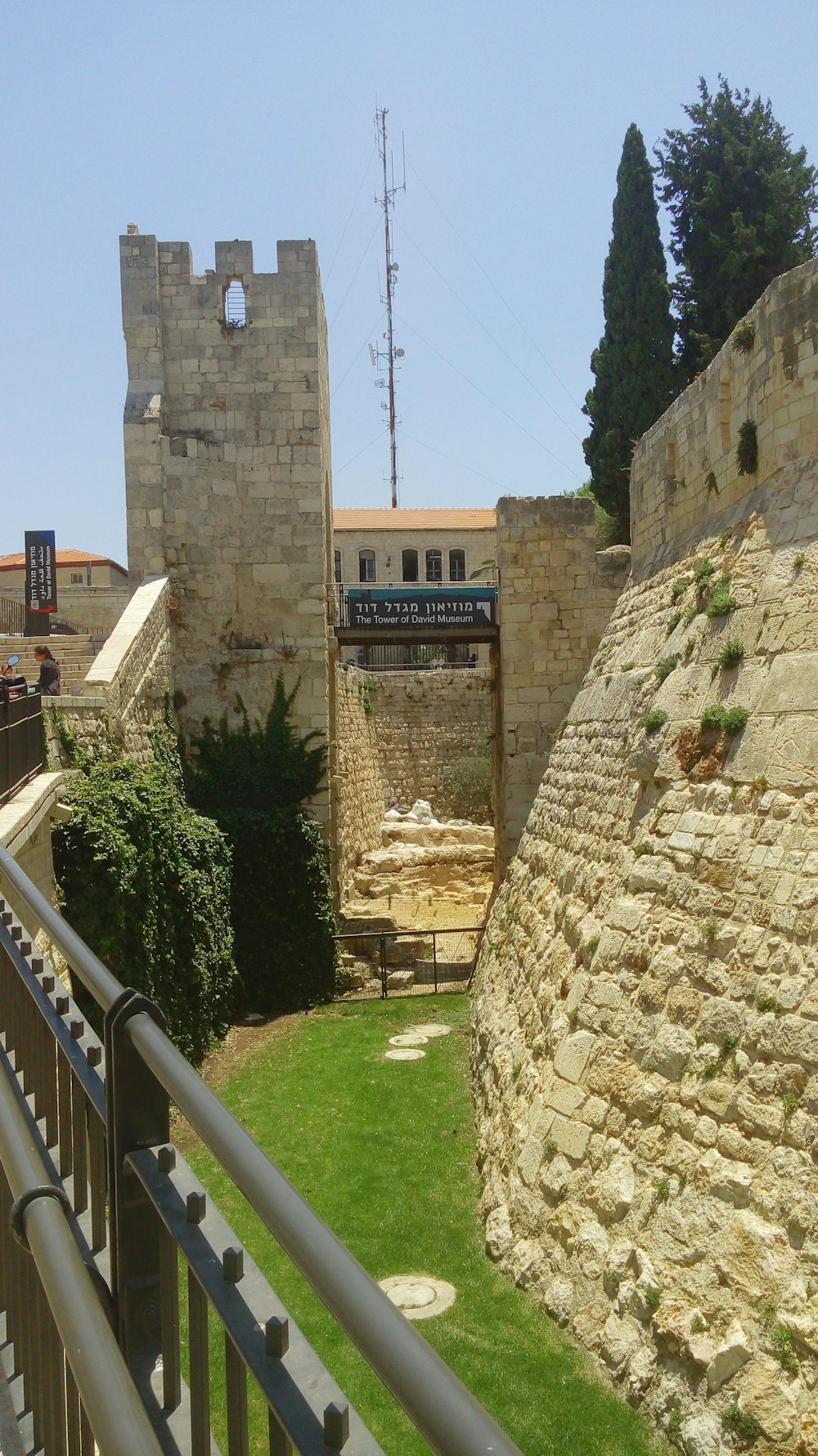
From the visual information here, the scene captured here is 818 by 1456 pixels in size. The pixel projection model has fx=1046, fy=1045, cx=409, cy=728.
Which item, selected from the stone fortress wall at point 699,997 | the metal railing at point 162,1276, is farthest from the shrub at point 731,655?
the metal railing at point 162,1276

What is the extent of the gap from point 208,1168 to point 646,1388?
4.72 metres

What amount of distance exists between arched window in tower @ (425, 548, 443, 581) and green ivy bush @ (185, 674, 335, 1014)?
88.7 feet

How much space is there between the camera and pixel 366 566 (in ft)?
138

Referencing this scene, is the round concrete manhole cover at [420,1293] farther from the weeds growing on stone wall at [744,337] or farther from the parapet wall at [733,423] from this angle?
the weeds growing on stone wall at [744,337]

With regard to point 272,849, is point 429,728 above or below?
above

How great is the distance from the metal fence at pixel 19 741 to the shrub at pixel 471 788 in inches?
760

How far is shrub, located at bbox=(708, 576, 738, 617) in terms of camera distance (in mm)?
7633

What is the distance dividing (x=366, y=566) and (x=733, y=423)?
33.8m

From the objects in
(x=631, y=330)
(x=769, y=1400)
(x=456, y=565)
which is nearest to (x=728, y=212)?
(x=631, y=330)

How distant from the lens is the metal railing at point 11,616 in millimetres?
18750

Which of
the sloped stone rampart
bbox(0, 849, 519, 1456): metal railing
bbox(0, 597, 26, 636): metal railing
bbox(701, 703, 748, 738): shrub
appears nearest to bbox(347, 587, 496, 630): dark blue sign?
the sloped stone rampart

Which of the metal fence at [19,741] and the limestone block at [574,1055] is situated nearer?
the limestone block at [574,1055]

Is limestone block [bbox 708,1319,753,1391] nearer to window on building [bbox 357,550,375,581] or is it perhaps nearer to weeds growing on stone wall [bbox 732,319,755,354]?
weeds growing on stone wall [bbox 732,319,755,354]

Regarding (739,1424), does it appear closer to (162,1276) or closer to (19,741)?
(162,1276)
